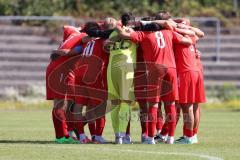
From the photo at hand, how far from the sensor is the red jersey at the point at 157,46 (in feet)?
52.5

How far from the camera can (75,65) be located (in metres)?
16.7

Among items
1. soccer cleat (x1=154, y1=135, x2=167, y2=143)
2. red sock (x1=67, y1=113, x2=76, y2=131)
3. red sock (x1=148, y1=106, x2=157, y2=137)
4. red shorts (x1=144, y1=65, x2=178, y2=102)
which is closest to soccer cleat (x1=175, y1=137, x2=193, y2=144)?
soccer cleat (x1=154, y1=135, x2=167, y2=143)

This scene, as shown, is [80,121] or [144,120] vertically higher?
[144,120]

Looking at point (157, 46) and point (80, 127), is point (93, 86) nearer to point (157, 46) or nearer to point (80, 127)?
point (80, 127)

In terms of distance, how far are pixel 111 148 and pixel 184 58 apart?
2498mm

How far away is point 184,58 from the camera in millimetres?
16422

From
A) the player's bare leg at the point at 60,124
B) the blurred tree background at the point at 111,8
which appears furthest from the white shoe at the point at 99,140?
the blurred tree background at the point at 111,8

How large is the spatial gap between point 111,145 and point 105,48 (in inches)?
69.2

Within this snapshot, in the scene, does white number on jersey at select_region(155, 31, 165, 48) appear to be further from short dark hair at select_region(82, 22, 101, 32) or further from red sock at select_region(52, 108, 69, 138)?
red sock at select_region(52, 108, 69, 138)

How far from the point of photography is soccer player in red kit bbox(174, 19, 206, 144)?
1634 cm

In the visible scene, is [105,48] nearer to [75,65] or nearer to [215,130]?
[75,65]

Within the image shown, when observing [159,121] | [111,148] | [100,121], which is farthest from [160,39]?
[111,148]

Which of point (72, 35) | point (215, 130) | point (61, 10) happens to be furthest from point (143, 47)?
point (61, 10)

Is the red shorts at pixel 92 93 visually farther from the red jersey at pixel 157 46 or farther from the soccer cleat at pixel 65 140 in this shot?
the red jersey at pixel 157 46
